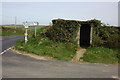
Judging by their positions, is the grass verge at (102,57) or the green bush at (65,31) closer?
the grass verge at (102,57)

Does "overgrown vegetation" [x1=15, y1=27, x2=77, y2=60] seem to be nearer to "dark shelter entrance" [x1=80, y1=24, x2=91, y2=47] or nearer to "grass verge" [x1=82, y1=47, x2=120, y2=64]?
"grass verge" [x1=82, y1=47, x2=120, y2=64]

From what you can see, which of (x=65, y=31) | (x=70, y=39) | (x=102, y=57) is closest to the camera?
(x=102, y=57)

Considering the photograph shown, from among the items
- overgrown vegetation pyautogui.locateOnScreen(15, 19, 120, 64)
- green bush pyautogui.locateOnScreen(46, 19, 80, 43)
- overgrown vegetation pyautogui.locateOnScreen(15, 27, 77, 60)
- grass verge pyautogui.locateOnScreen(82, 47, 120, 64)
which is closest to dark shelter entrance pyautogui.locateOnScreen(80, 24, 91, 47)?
overgrown vegetation pyautogui.locateOnScreen(15, 19, 120, 64)

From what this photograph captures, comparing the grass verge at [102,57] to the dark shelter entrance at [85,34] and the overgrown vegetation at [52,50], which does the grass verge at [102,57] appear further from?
the dark shelter entrance at [85,34]

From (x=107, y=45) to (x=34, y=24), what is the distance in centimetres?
786

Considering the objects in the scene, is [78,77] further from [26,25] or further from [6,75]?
[26,25]

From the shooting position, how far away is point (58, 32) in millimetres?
18453

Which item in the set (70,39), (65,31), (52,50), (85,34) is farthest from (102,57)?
(85,34)

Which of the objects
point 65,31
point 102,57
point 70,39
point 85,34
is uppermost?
point 65,31

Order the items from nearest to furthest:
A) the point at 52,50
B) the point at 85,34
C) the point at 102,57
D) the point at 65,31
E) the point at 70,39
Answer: the point at 102,57
the point at 52,50
the point at 70,39
the point at 65,31
the point at 85,34

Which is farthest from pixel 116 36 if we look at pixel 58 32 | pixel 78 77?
pixel 78 77

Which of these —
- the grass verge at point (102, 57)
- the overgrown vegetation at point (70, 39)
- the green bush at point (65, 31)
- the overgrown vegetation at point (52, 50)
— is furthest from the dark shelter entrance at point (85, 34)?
the grass verge at point (102, 57)

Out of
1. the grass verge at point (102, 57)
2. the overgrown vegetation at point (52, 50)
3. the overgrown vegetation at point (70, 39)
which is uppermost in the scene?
the overgrown vegetation at point (70, 39)

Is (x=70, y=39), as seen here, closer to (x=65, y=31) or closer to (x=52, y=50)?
(x=65, y=31)
